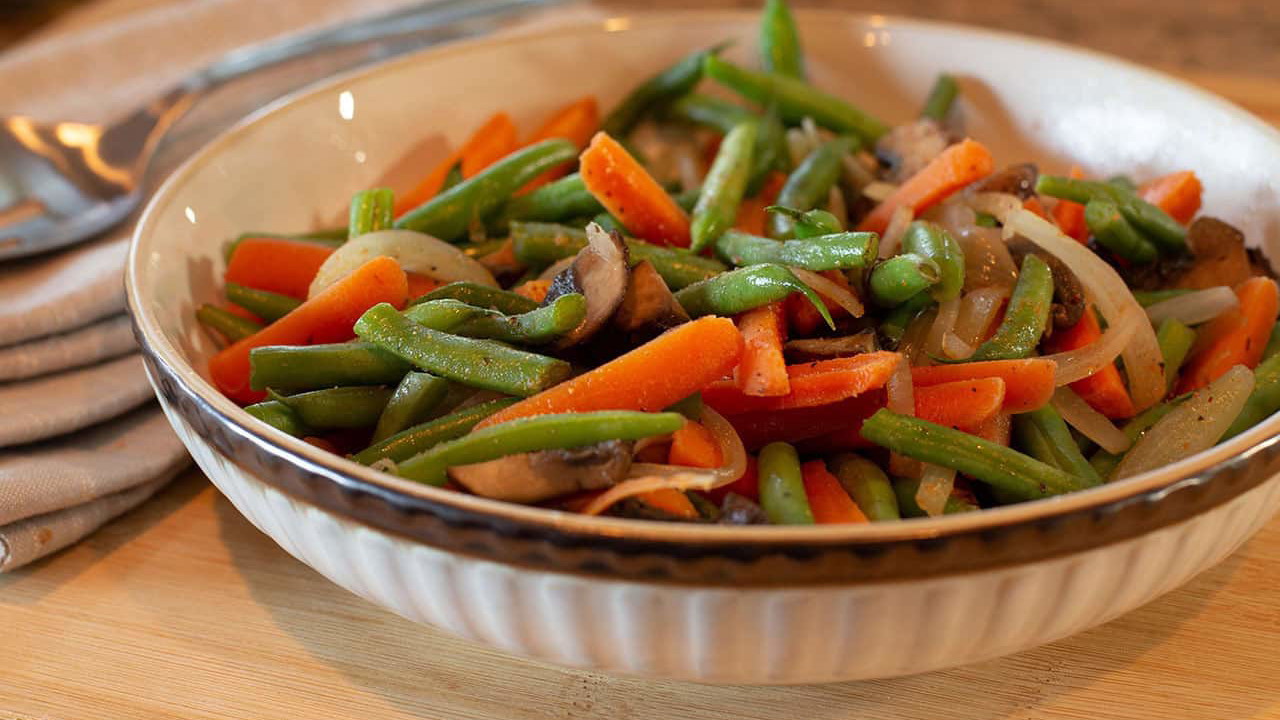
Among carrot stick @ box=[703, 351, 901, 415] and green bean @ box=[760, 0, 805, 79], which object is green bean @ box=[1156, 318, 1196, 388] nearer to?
carrot stick @ box=[703, 351, 901, 415]

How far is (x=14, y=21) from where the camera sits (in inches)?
221

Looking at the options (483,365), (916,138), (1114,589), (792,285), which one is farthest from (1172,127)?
(483,365)

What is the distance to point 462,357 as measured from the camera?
1987 millimetres

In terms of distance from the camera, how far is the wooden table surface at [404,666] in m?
1.84

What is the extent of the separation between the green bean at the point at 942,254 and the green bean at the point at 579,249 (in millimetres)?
409

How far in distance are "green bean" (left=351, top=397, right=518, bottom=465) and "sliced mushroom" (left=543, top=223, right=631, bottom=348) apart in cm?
19

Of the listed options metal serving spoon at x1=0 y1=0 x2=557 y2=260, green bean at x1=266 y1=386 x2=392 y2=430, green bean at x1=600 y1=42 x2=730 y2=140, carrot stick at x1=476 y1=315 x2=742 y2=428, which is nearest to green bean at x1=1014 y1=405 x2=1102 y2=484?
carrot stick at x1=476 y1=315 x2=742 y2=428

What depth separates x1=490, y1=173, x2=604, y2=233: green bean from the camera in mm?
2633

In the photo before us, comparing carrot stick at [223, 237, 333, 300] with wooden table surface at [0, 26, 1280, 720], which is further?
carrot stick at [223, 237, 333, 300]

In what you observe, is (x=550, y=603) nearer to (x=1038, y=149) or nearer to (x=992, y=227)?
(x=992, y=227)

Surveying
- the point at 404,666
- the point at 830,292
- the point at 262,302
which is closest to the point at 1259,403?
the point at 830,292

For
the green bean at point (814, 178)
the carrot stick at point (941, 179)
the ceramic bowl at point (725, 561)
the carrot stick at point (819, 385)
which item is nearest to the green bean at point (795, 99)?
the green bean at point (814, 178)

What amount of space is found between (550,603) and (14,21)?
543cm

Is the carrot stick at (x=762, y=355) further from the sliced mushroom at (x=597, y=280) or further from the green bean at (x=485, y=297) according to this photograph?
the green bean at (x=485, y=297)
